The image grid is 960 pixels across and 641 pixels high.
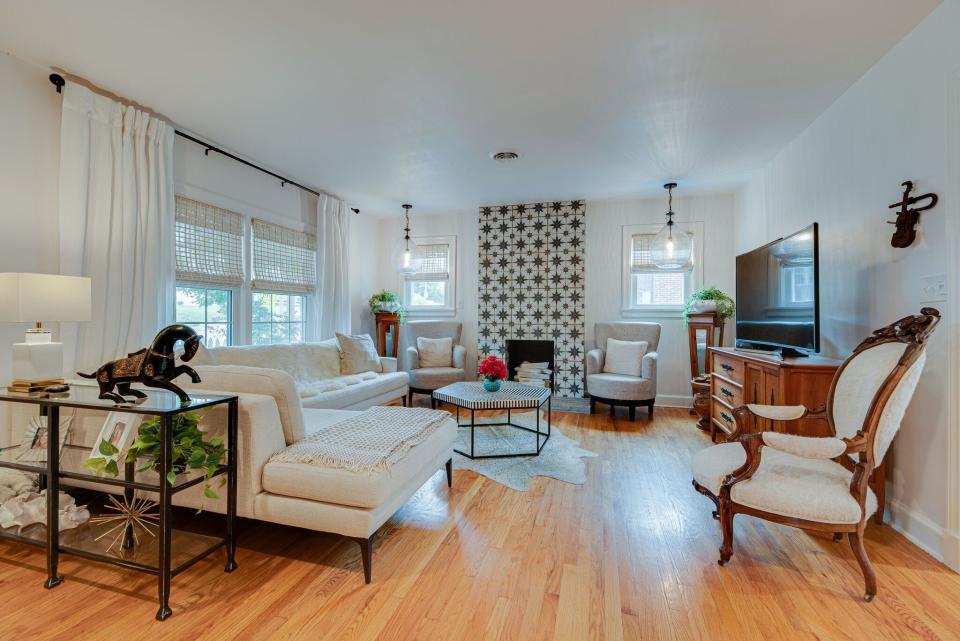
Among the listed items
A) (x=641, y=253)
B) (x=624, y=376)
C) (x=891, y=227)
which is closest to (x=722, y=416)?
(x=624, y=376)

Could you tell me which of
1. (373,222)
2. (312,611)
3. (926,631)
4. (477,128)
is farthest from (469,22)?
(373,222)

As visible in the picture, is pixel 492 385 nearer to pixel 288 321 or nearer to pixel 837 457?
pixel 837 457

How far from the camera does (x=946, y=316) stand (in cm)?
187

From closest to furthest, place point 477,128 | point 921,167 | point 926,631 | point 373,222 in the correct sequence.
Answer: point 926,631
point 921,167
point 477,128
point 373,222

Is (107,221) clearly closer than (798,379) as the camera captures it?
No

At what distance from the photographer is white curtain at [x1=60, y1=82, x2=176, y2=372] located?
2590 millimetres

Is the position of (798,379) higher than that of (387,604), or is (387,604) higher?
(798,379)

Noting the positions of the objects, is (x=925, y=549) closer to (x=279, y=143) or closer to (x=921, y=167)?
(x=921, y=167)

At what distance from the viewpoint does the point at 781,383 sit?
2.40 m

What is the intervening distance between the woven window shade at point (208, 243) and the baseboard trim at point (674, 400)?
4.72 m

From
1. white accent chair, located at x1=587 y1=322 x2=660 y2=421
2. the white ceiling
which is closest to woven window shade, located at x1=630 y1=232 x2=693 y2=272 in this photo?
white accent chair, located at x1=587 y1=322 x2=660 y2=421

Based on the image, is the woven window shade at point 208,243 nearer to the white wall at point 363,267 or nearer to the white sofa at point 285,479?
the white wall at point 363,267

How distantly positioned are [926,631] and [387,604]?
→ 1.88 m

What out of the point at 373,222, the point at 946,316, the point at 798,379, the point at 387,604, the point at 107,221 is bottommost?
the point at 387,604
